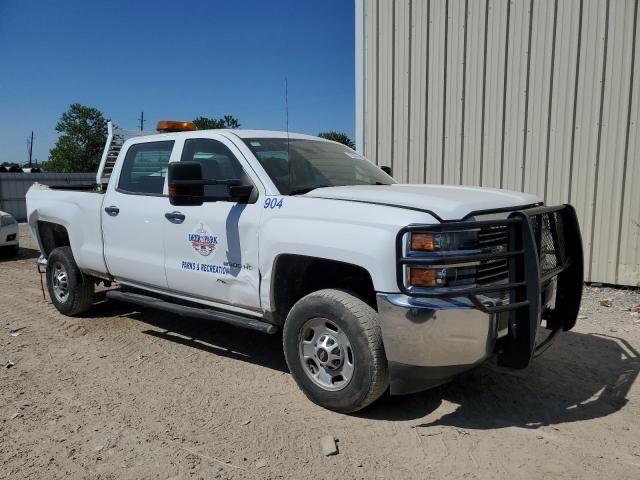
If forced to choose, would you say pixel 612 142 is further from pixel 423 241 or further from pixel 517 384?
pixel 423 241

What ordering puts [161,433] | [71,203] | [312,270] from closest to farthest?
[161,433] → [312,270] → [71,203]

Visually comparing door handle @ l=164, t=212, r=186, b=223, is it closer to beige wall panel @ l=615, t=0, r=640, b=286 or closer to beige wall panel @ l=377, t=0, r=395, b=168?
beige wall panel @ l=377, t=0, r=395, b=168

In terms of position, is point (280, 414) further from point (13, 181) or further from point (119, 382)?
point (13, 181)

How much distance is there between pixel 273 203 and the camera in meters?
4.02

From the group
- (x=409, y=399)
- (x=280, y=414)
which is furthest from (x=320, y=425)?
(x=409, y=399)

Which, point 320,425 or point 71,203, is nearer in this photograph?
point 320,425

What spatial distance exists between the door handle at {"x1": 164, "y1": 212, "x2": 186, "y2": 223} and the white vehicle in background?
753 cm

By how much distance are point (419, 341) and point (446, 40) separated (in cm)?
592

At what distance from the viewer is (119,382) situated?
4.38m

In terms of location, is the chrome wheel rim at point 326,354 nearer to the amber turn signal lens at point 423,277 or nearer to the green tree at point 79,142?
the amber turn signal lens at point 423,277

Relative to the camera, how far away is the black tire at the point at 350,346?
11.4 feet

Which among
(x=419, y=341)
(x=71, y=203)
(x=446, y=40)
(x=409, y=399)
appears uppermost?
(x=446, y=40)

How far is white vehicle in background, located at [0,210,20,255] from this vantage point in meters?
10.7

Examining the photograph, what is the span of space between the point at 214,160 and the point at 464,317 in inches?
97.8
